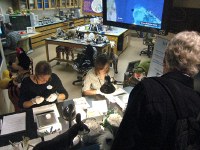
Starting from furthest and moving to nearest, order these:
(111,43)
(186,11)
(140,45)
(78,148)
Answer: (140,45), (111,43), (186,11), (78,148)

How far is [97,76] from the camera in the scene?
8.44 feet

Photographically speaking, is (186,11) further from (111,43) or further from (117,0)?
(111,43)

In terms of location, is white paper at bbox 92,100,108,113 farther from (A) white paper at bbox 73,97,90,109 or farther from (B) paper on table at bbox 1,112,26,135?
(B) paper on table at bbox 1,112,26,135

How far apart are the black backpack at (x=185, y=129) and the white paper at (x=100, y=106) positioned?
3.43 ft

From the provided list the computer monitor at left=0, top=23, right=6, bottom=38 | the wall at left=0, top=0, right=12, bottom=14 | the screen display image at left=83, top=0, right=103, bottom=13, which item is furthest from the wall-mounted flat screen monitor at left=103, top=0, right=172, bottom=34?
the wall at left=0, top=0, right=12, bottom=14

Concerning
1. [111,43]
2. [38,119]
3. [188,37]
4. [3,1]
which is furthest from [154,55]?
[3,1]

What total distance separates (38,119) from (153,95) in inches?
45.2

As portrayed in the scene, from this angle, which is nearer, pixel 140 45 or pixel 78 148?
pixel 78 148

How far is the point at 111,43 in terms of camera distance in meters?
5.34

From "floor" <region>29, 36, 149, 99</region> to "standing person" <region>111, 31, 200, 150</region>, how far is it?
10.0 ft

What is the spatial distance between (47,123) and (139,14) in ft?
3.78

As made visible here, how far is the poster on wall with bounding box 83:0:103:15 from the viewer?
4.04m

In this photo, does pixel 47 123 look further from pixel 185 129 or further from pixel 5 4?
pixel 5 4

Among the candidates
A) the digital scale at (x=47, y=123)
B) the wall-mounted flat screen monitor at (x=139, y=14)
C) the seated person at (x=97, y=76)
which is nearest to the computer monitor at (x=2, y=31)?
the seated person at (x=97, y=76)
